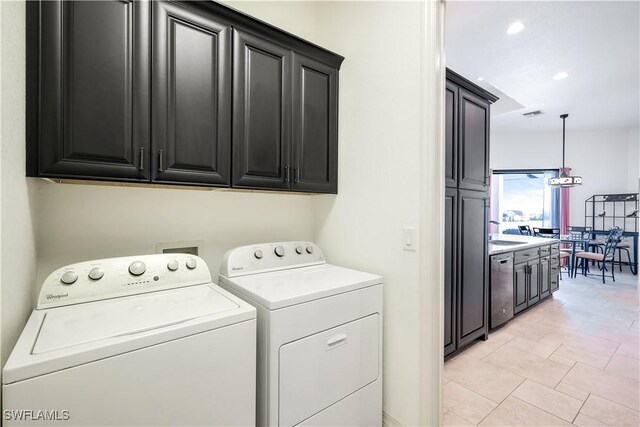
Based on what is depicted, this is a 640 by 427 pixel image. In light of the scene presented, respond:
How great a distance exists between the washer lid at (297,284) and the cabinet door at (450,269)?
0.96 metres

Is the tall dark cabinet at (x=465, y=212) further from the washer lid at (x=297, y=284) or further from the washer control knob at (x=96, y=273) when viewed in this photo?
the washer control knob at (x=96, y=273)

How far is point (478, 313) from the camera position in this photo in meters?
2.71

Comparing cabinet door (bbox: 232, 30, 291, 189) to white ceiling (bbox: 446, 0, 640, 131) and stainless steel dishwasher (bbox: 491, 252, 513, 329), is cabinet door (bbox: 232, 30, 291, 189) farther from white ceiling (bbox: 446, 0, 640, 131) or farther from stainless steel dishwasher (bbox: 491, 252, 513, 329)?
stainless steel dishwasher (bbox: 491, 252, 513, 329)

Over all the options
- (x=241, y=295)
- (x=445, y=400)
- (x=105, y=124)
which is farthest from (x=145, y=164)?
(x=445, y=400)

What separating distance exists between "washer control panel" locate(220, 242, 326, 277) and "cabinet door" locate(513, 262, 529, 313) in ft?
8.42

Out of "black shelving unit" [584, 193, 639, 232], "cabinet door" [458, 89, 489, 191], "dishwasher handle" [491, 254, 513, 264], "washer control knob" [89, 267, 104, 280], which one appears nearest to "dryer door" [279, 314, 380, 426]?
"washer control knob" [89, 267, 104, 280]

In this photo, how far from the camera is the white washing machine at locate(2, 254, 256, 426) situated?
0.79 meters

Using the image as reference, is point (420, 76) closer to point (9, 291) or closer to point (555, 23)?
point (9, 291)

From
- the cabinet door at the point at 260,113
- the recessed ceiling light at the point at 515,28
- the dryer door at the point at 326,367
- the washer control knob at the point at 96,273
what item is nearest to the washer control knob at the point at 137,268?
the washer control knob at the point at 96,273

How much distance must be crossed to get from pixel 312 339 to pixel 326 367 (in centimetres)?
17

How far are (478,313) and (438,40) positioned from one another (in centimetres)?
234

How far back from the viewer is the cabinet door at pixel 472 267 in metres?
2.46

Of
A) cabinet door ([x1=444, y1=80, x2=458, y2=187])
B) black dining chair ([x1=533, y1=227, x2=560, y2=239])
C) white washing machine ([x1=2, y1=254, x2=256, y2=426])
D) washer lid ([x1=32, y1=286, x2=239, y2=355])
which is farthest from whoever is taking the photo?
black dining chair ([x1=533, y1=227, x2=560, y2=239])

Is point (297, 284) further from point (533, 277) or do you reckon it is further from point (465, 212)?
point (533, 277)
